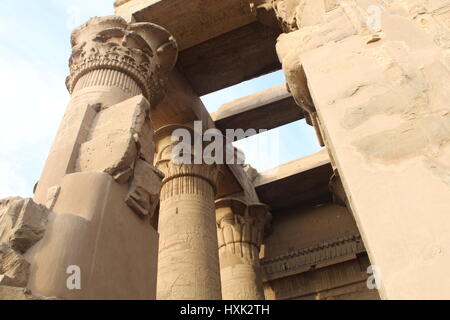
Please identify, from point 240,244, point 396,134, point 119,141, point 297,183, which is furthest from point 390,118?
point 297,183

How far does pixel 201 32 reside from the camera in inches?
273

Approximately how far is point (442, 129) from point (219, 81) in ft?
20.4

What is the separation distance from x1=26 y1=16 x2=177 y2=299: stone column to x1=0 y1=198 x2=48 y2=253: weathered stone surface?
54mm

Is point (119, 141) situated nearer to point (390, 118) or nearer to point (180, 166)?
point (390, 118)

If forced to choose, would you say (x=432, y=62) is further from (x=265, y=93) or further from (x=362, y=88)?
(x=265, y=93)

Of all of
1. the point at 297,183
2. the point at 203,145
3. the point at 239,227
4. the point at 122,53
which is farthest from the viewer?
the point at 297,183

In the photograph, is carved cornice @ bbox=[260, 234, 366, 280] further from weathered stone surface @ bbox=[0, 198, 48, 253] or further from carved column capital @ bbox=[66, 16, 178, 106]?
weathered stone surface @ bbox=[0, 198, 48, 253]

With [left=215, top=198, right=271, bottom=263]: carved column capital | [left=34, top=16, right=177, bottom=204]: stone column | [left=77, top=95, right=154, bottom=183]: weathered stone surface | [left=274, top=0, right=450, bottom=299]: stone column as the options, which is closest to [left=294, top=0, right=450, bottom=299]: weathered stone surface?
[left=274, top=0, right=450, bottom=299]: stone column

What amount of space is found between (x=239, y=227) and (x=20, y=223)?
22.0ft

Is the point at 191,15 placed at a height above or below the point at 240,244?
above

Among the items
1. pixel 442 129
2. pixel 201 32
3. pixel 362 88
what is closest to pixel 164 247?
pixel 201 32

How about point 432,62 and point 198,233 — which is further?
point 198,233

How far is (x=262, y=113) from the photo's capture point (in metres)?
9.30

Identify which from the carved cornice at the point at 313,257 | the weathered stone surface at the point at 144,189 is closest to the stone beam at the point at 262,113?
the carved cornice at the point at 313,257
